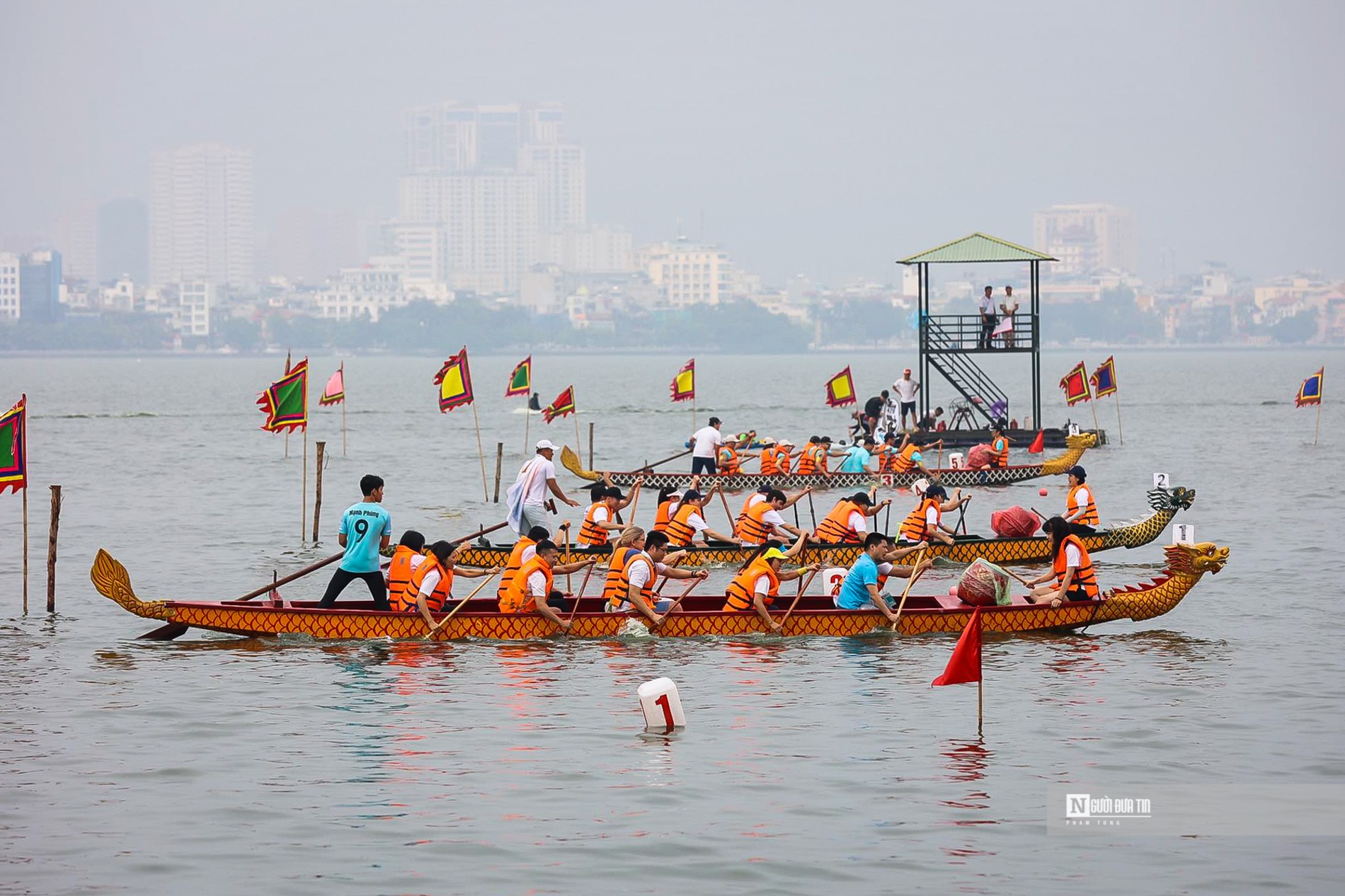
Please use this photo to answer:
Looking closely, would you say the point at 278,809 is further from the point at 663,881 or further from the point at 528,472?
the point at 528,472

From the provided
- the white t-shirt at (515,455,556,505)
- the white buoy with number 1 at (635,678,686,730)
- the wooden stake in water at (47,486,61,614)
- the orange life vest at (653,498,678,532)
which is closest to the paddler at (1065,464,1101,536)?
the orange life vest at (653,498,678,532)

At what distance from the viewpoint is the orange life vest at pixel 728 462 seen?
38219 millimetres

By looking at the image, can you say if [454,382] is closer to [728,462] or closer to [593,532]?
[728,462]

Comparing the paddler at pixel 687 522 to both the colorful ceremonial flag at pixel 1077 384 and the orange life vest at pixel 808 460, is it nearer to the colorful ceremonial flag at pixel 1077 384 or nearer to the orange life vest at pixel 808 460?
the orange life vest at pixel 808 460

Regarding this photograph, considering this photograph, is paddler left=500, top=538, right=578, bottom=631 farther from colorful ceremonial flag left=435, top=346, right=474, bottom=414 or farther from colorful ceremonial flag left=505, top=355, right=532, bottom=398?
colorful ceremonial flag left=505, top=355, right=532, bottom=398

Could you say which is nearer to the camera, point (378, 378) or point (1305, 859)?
point (1305, 859)

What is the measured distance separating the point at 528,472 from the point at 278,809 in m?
11.3

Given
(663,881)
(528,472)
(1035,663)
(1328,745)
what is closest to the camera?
(663,881)

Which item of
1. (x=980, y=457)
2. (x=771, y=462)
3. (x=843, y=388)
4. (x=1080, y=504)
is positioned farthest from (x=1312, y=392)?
(x=1080, y=504)

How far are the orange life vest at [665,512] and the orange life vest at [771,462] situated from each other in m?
12.3

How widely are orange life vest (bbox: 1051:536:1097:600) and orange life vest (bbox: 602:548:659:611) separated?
4955 mm

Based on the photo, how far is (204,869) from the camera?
12.6 meters

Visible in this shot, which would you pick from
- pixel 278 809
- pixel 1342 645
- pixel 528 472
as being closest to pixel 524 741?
pixel 278 809

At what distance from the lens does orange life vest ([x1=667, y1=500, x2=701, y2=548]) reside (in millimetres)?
25359
